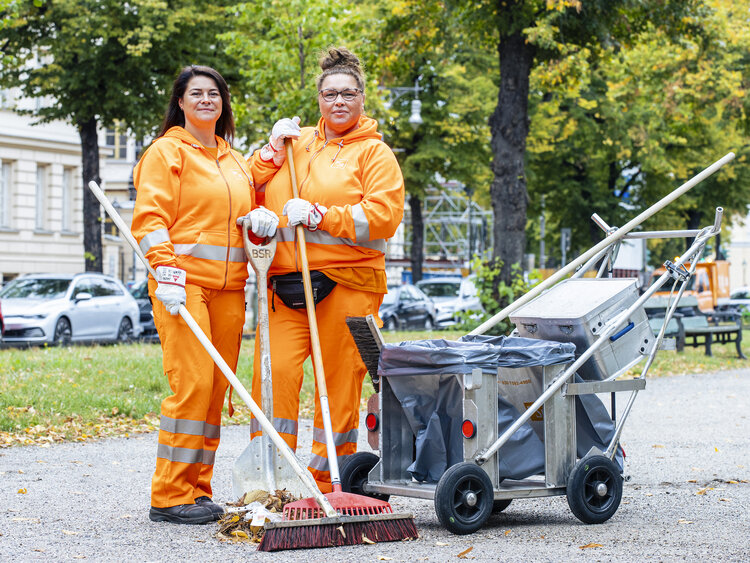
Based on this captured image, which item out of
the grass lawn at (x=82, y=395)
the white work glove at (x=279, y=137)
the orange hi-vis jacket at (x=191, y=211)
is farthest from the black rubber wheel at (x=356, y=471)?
the grass lawn at (x=82, y=395)

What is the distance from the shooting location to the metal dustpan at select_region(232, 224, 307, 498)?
5199 mm

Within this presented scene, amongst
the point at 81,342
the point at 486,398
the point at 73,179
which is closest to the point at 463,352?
the point at 486,398

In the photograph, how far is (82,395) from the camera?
32.8 ft

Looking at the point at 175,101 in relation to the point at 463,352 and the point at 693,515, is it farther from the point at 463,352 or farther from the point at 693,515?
the point at 693,515

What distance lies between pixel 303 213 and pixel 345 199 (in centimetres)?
30

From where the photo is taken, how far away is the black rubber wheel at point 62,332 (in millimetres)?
18938

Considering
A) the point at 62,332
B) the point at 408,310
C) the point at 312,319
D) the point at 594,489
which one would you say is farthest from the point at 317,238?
the point at 408,310

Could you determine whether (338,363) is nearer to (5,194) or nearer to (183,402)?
(183,402)

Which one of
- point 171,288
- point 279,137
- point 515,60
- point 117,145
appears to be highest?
point 117,145

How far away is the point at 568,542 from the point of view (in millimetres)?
4883

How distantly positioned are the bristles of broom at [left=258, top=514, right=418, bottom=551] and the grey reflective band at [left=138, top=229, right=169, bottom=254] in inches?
56.0

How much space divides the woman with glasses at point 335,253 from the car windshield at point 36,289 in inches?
586

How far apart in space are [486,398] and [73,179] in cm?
3454

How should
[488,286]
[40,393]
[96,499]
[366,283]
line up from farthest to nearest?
[488,286]
[40,393]
[96,499]
[366,283]
